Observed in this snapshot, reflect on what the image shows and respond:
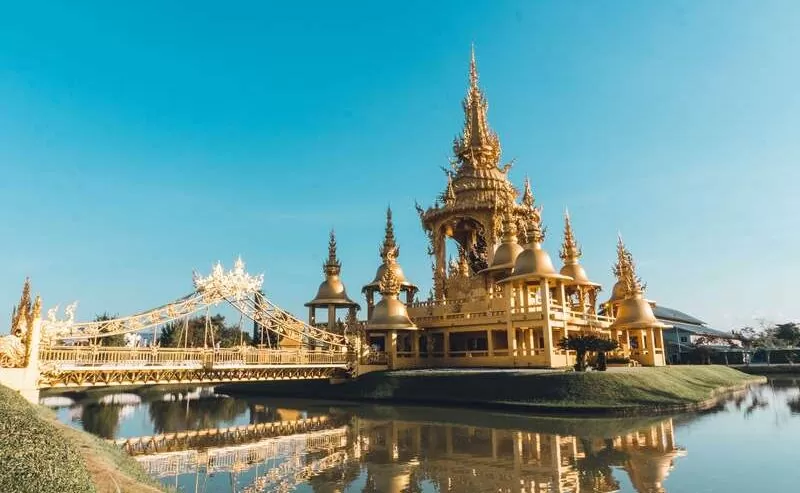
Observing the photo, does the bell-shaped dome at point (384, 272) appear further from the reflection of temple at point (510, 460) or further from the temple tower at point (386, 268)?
the reflection of temple at point (510, 460)

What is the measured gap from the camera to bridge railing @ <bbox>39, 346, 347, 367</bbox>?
1922 centimetres

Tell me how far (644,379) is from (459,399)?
8.07 m

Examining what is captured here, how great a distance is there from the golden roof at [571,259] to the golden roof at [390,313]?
1271cm

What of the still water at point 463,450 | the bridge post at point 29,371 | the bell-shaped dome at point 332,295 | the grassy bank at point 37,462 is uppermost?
the bell-shaped dome at point 332,295

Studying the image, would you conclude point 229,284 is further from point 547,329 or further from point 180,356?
point 547,329

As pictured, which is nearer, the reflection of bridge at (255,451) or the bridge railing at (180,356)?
the reflection of bridge at (255,451)

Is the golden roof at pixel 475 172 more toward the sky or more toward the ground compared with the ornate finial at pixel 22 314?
more toward the sky

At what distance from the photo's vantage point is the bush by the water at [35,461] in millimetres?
5027

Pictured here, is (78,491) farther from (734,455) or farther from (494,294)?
(494,294)

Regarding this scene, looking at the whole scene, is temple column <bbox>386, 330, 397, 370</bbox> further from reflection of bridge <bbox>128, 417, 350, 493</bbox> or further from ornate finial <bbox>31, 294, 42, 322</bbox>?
ornate finial <bbox>31, 294, 42, 322</bbox>

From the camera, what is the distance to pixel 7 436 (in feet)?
18.1

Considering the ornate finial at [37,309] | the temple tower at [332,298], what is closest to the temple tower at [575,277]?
the temple tower at [332,298]

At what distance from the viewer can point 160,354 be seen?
73.3 ft

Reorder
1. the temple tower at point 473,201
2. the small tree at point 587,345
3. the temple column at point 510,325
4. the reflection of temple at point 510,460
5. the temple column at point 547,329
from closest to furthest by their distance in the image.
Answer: the reflection of temple at point 510,460 → the small tree at point 587,345 → the temple column at point 547,329 → the temple column at point 510,325 → the temple tower at point 473,201
